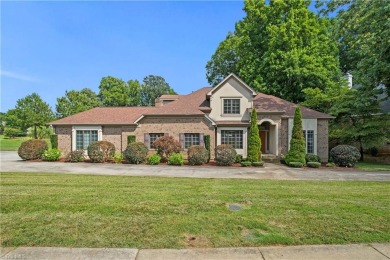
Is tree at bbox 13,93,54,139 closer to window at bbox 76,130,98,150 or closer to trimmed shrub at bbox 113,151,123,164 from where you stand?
window at bbox 76,130,98,150

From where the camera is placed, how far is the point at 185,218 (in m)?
5.39

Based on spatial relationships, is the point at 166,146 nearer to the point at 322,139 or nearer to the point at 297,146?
the point at 297,146

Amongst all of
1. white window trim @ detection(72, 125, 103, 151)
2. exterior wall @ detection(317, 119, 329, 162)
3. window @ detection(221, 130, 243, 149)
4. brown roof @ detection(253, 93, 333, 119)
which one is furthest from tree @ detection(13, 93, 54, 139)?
exterior wall @ detection(317, 119, 329, 162)

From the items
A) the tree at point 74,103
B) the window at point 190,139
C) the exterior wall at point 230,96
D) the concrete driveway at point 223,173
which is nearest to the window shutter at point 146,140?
the window at point 190,139

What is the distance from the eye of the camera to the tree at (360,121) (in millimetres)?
19469

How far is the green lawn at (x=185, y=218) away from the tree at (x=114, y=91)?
47743 millimetres

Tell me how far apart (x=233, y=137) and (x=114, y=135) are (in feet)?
32.9

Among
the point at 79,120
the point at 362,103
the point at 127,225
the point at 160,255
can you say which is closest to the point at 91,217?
the point at 127,225

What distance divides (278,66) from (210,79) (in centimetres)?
1518

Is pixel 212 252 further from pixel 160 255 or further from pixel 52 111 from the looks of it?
pixel 52 111

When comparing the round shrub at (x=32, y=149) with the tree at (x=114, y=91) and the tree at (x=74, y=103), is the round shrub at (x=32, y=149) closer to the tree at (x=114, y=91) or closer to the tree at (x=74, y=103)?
the tree at (x=74, y=103)

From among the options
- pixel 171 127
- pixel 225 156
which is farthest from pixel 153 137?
pixel 225 156

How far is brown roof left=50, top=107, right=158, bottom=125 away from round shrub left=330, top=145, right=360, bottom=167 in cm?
1506

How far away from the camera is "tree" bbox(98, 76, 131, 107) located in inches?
2103
